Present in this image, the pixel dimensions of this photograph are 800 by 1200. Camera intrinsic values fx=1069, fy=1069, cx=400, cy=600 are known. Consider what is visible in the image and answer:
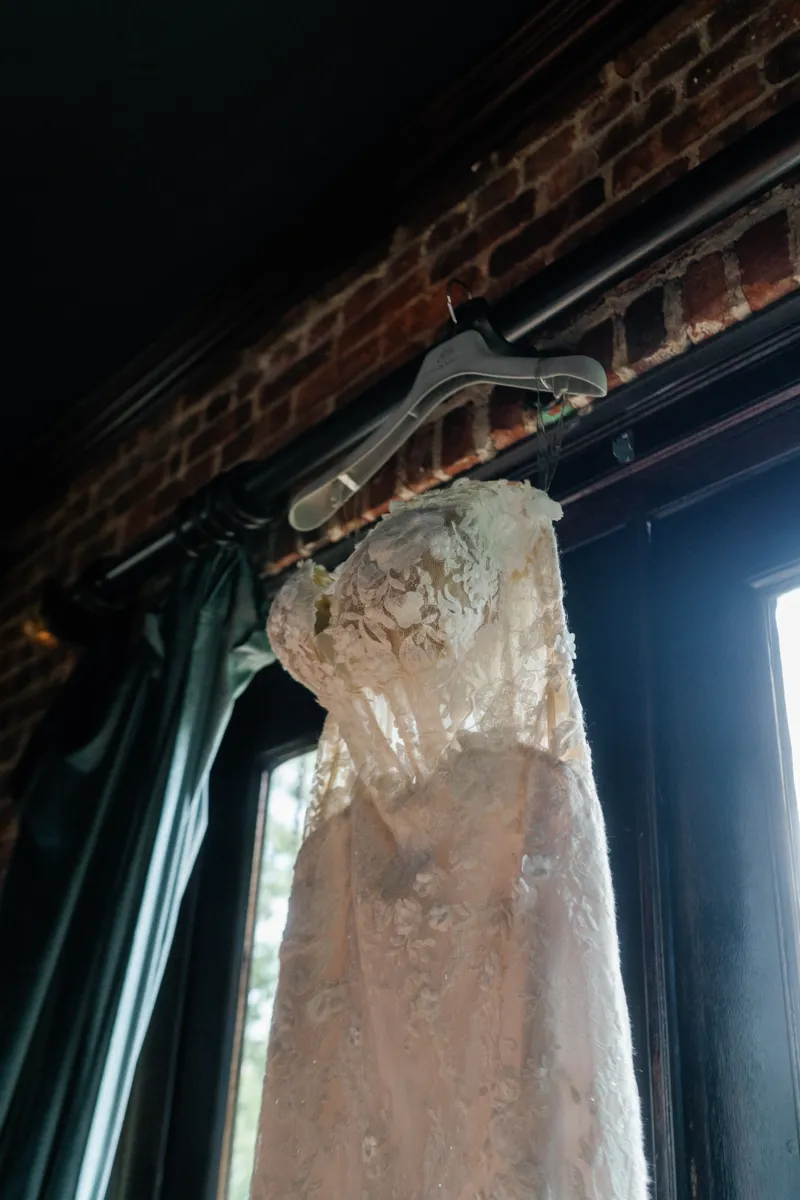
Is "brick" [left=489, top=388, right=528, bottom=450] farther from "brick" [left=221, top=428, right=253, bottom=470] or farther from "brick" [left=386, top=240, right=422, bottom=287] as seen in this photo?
"brick" [left=221, top=428, right=253, bottom=470]

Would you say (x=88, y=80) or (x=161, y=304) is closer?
(x=88, y=80)

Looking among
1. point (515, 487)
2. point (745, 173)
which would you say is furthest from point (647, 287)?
point (515, 487)

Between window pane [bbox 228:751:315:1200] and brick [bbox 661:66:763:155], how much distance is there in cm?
93

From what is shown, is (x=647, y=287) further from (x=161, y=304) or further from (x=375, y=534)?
(x=161, y=304)

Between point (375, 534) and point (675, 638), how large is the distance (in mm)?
351

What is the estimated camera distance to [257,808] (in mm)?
1598

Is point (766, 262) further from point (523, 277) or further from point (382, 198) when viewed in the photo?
point (382, 198)

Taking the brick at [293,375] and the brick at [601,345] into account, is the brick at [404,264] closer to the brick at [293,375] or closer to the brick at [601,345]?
the brick at [293,375]

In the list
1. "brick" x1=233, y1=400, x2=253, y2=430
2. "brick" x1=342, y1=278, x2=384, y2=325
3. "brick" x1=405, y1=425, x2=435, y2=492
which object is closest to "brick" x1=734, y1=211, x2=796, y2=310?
"brick" x1=405, y1=425, x2=435, y2=492

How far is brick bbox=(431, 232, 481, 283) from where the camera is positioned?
1.57m

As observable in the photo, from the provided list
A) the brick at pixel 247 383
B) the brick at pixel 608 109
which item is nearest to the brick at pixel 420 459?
the brick at pixel 608 109

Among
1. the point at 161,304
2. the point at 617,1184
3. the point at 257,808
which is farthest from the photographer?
the point at 161,304

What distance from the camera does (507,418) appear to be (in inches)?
52.5

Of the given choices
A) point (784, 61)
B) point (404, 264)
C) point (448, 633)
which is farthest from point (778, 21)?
point (448, 633)
